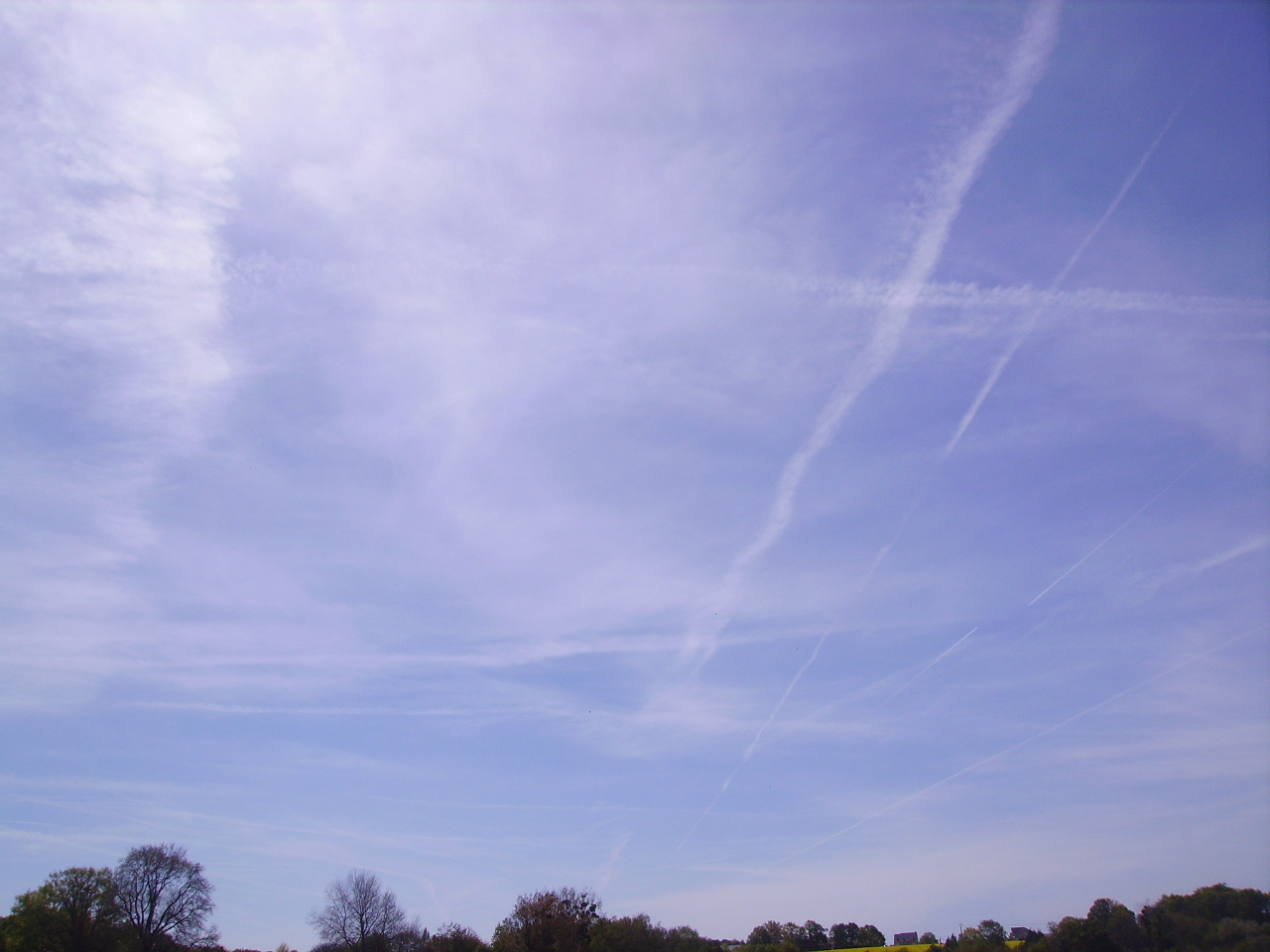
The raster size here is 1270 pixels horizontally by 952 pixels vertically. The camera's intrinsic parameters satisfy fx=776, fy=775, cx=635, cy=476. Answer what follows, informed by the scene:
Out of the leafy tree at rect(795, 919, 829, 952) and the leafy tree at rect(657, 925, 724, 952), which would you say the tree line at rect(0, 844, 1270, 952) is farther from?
the leafy tree at rect(795, 919, 829, 952)

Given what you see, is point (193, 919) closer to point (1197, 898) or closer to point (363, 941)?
point (363, 941)

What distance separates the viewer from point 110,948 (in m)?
76.7

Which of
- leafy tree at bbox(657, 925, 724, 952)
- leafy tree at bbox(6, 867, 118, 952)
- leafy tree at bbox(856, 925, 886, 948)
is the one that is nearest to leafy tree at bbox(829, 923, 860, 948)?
leafy tree at bbox(856, 925, 886, 948)

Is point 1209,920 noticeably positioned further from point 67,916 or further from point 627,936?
point 67,916

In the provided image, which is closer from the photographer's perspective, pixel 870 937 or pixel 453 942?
pixel 453 942

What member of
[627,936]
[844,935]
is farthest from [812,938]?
[627,936]

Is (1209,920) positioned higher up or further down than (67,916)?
further down

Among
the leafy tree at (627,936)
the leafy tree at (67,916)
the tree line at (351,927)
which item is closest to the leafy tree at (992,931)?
the tree line at (351,927)

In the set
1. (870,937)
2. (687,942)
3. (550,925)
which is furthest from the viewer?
(870,937)

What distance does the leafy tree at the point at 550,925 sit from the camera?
2547 inches

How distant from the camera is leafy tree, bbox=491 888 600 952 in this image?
6469 cm

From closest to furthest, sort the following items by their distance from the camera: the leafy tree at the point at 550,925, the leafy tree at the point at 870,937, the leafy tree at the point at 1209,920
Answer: the leafy tree at the point at 550,925
the leafy tree at the point at 1209,920
the leafy tree at the point at 870,937

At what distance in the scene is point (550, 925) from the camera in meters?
65.7

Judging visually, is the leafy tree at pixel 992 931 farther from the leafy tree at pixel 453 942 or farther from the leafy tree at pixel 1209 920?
the leafy tree at pixel 453 942
